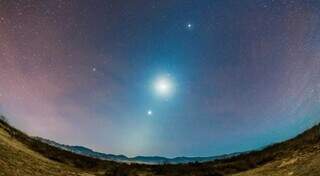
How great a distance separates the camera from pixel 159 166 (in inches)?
1211

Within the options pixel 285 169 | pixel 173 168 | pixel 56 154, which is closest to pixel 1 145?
pixel 56 154

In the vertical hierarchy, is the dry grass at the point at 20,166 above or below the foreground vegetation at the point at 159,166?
below

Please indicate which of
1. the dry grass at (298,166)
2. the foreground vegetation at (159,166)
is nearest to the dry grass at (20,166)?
Result: the foreground vegetation at (159,166)

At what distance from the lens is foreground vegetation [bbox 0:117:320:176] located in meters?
18.9

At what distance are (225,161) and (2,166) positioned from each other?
19.6 metres

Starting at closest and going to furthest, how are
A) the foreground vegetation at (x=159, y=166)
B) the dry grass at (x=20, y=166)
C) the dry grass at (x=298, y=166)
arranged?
the dry grass at (x=298, y=166), the dry grass at (x=20, y=166), the foreground vegetation at (x=159, y=166)

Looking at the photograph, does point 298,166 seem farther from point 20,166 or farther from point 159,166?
point 20,166

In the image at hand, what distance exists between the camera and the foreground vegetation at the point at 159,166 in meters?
18.9

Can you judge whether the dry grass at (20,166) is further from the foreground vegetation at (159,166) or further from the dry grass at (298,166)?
the dry grass at (298,166)

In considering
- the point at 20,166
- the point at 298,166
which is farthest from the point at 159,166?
the point at 298,166

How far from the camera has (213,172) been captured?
86.9ft

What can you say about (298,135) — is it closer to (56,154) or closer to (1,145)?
(56,154)

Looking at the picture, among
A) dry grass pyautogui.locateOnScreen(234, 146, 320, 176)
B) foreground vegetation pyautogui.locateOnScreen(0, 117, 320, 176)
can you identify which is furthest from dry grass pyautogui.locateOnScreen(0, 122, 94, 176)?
dry grass pyautogui.locateOnScreen(234, 146, 320, 176)

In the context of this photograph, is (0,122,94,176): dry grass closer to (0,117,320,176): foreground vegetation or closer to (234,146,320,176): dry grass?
(0,117,320,176): foreground vegetation
